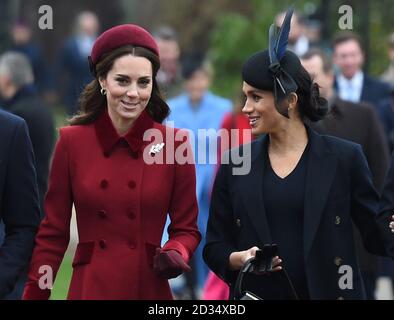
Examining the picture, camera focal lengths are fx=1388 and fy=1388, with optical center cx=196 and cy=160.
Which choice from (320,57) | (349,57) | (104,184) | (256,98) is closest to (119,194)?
(104,184)

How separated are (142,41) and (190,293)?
20.7 ft

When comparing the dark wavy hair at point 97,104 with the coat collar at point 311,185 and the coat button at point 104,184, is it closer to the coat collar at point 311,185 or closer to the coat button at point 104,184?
the coat button at point 104,184

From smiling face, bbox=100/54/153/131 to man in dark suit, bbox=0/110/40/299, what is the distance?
49 centimetres

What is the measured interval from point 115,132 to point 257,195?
754 mm

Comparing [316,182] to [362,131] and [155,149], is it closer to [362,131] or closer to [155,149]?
[155,149]

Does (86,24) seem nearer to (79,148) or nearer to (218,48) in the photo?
(218,48)

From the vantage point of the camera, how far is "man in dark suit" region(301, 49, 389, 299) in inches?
355

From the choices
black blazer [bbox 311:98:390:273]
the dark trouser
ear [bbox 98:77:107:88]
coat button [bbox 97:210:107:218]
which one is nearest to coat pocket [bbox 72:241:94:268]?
coat button [bbox 97:210:107:218]

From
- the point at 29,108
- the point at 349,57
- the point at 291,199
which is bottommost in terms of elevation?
the point at 291,199

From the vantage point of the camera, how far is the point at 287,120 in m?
6.80

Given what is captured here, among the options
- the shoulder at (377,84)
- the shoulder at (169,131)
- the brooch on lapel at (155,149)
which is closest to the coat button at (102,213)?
the brooch on lapel at (155,149)

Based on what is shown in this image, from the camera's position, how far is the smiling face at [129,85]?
660cm

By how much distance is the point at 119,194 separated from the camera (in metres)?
6.58
